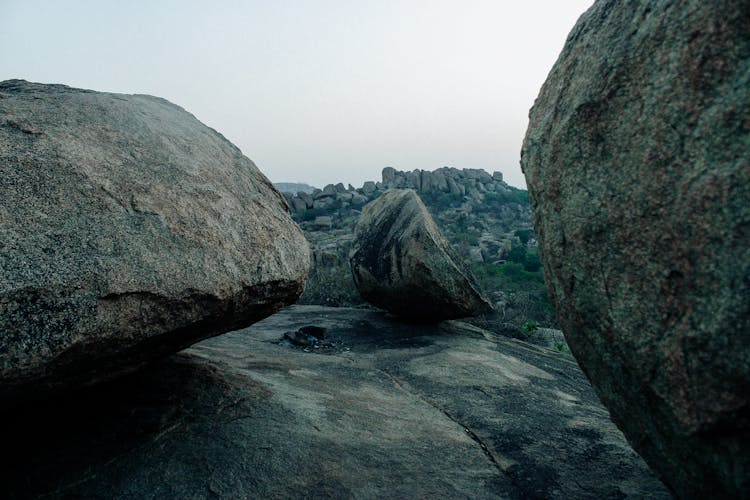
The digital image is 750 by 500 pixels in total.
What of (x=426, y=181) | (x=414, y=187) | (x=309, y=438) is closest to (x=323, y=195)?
(x=414, y=187)

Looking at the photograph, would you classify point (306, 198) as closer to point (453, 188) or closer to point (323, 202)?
point (323, 202)

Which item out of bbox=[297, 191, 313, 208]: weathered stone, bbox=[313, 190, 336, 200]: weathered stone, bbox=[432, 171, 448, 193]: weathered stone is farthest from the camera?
bbox=[432, 171, 448, 193]: weathered stone

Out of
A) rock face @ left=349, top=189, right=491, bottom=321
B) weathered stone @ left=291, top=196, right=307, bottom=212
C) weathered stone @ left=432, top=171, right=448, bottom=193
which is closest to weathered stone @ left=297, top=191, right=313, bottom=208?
weathered stone @ left=291, top=196, right=307, bottom=212

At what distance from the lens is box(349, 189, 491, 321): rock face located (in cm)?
557

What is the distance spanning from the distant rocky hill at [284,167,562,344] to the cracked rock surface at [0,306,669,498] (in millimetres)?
4192

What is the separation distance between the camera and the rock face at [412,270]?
18.3ft

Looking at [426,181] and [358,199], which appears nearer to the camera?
[358,199]

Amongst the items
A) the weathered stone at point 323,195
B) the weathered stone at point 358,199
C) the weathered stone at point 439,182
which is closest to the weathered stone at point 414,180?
the weathered stone at point 439,182

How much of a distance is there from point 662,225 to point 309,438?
1722 mm

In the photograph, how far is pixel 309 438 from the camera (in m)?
2.46

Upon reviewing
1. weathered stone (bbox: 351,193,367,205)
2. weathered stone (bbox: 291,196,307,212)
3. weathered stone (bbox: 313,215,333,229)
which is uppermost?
weathered stone (bbox: 351,193,367,205)

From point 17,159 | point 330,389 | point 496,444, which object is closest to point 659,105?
point 496,444

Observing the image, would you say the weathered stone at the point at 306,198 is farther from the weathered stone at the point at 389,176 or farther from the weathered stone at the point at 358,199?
the weathered stone at the point at 389,176

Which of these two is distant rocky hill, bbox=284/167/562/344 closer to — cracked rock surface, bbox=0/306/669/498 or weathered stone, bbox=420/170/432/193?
weathered stone, bbox=420/170/432/193
